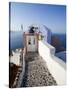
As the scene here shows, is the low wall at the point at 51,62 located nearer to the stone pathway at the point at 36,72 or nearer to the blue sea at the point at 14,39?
the stone pathway at the point at 36,72

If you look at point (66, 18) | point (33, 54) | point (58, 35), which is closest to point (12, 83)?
point (33, 54)

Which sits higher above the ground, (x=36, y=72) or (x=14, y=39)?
(x=14, y=39)

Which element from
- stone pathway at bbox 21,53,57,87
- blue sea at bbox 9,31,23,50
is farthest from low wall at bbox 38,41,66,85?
blue sea at bbox 9,31,23,50

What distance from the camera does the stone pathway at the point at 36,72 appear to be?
6.32 feet

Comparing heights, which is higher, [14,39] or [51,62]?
[14,39]

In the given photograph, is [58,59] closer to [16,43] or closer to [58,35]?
[58,35]

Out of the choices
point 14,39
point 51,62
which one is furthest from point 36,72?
point 14,39

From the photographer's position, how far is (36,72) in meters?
1.95

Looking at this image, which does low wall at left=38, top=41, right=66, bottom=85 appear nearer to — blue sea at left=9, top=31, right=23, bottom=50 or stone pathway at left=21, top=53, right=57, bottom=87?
stone pathway at left=21, top=53, right=57, bottom=87

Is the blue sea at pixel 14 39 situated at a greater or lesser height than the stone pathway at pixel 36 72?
greater

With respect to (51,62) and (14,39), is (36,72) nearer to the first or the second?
(51,62)

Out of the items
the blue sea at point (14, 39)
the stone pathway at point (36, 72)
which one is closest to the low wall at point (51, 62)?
the stone pathway at point (36, 72)

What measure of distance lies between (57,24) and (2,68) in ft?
2.39

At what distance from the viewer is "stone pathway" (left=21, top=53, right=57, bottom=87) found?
1927 mm
